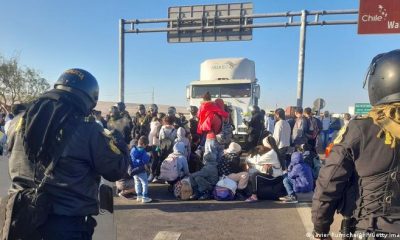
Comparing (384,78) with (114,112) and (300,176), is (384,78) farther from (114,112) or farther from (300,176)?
(114,112)

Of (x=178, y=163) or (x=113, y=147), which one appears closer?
(x=113, y=147)

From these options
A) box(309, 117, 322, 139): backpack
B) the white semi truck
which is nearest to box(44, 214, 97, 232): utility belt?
box(309, 117, 322, 139): backpack

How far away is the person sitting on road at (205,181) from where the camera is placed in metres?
6.91

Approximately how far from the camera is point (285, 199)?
6.67m

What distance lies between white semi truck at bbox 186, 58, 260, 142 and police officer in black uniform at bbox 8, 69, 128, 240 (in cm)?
1093

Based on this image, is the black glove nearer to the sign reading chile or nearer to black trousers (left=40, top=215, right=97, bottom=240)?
black trousers (left=40, top=215, right=97, bottom=240)

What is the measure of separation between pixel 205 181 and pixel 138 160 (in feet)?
4.51

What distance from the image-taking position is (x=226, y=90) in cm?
1405

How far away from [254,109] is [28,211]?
8795 mm

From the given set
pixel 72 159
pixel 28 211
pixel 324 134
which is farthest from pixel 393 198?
pixel 324 134

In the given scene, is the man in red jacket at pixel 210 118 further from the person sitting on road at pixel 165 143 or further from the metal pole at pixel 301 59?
the metal pole at pixel 301 59

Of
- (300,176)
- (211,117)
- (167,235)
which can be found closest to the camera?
(167,235)

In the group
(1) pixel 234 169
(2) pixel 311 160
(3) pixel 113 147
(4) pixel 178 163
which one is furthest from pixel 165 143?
(3) pixel 113 147

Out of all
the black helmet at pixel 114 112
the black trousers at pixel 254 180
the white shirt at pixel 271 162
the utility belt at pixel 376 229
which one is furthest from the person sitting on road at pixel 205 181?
the utility belt at pixel 376 229
